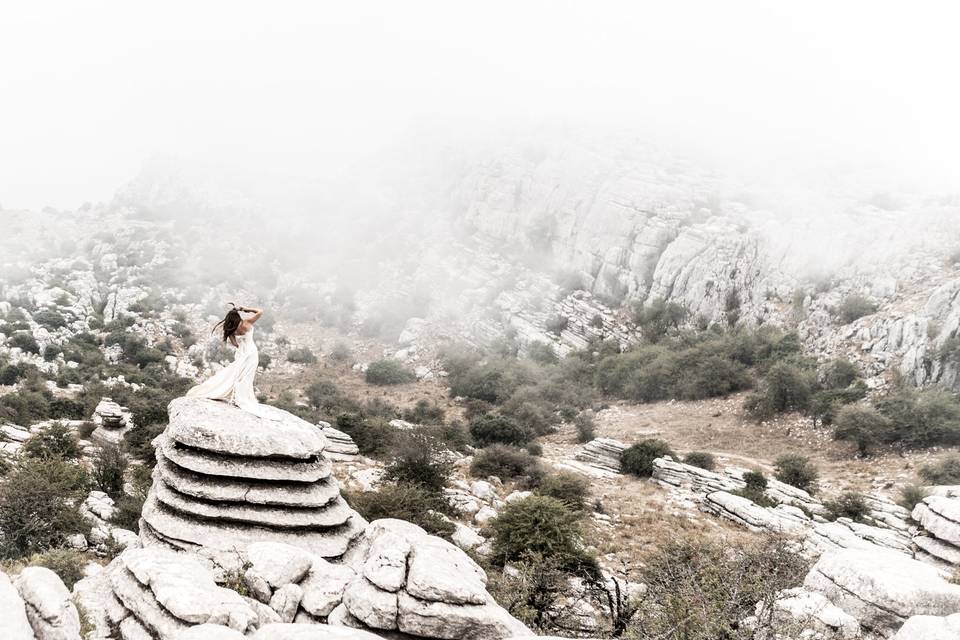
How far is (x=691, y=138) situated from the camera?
241 ft

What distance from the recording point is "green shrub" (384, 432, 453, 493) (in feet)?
57.4

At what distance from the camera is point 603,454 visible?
26344 mm

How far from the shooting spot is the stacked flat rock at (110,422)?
21.6m

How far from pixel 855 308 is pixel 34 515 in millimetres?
46788

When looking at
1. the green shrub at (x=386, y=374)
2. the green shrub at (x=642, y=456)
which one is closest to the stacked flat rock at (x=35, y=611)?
the green shrub at (x=642, y=456)

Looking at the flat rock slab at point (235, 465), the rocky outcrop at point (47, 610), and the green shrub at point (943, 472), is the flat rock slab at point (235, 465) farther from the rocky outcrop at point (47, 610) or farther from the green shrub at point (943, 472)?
the green shrub at point (943, 472)

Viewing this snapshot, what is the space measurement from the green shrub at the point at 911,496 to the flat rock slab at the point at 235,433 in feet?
72.1

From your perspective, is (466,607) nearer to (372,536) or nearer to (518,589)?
(518,589)

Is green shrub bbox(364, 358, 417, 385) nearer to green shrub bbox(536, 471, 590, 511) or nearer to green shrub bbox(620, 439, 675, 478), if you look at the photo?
green shrub bbox(620, 439, 675, 478)

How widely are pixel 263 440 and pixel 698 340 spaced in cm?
4243

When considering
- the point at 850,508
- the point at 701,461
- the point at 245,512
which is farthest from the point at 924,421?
the point at 245,512

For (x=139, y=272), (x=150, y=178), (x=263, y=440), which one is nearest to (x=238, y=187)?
(x=150, y=178)

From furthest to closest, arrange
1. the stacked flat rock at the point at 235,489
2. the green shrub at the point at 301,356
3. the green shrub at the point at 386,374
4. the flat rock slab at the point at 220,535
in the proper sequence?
the green shrub at the point at 301,356 < the green shrub at the point at 386,374 < the stacked flat rock at the point at 235,489 < the flat rock slab at the point at 220,535

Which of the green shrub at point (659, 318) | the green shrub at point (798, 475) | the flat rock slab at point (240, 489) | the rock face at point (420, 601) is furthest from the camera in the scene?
the green shrub at point (659, 318)
